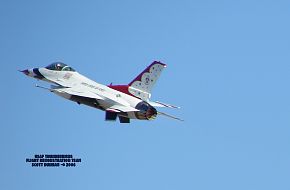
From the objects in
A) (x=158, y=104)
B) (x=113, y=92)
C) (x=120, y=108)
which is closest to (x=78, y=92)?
(x=113, y=92)

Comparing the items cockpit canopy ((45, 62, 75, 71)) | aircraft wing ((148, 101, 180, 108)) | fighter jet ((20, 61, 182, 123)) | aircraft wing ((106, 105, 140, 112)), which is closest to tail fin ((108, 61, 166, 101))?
fighter jet ((20, 61, 182, 123))

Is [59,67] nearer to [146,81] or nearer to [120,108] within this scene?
[146,81]

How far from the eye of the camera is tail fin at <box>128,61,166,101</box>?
1843 inches

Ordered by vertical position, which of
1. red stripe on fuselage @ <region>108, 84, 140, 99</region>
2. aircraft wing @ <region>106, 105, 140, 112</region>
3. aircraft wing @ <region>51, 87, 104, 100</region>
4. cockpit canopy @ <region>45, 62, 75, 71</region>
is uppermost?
cockpit canopy @ <region>45, 62, 75, 71</region>

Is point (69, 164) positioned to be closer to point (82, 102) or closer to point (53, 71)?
point (82, 102)

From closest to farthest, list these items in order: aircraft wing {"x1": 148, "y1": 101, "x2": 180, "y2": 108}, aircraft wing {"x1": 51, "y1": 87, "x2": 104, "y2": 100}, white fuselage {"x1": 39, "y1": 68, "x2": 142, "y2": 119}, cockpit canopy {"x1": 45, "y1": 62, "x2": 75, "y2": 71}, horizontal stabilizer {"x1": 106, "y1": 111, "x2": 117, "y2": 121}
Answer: horizontal stabilizer {"x1": 106, "y1": 111, "x2": 117, "y2": 121}
white fuselage {"x1": 39, "y1": 68, "x2": 142, "y2": 119}
aircraft wing {"x1": 51, "y1": 87, "x2": 104, "y2": 100}
aircraft wing {"x1": 148, "y1": 101, "x2": 180, "y2": 108}
cockpit canopy {"x1": 45, "y1": 62, "x2": 75, "y2": 71}

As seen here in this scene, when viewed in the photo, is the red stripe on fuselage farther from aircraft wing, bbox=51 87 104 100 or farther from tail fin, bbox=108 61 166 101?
aircraft wing, bbox=51 87 104 100

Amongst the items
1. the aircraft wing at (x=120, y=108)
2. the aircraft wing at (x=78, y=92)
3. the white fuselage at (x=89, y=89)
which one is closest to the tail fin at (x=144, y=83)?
the white fuselage at (x=89, y=89)

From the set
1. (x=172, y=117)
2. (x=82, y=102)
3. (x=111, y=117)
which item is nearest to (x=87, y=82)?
(x=82, y=102)

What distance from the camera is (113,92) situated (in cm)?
4647

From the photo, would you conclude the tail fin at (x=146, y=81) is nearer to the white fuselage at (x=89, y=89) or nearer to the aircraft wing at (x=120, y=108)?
the white fuselage at (x=89, y=89)

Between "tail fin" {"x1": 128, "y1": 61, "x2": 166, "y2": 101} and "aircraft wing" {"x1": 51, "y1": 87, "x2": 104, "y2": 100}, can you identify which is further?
"tail fin" {"x1": 128, "y1": 61, "x2": 166, "y2": 101}

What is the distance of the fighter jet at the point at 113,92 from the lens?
44344 mm

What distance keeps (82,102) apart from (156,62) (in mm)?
7291
